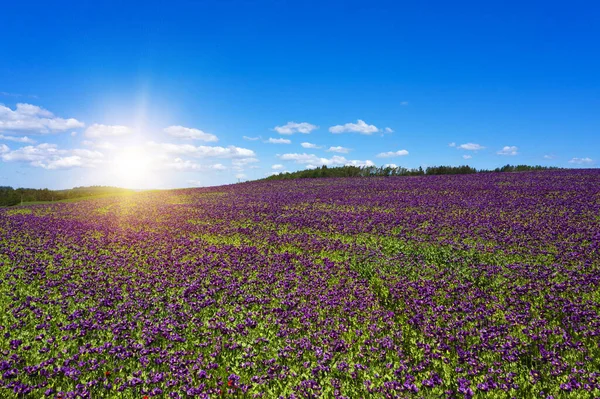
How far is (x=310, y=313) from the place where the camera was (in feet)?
21.4

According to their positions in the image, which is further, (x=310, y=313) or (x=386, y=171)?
(x=386, y=171)

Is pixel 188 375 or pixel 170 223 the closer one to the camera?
pixel 188 375

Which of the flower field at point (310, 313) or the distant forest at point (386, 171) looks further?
the distant forest at point (386, 171)

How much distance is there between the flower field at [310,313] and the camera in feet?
15.4

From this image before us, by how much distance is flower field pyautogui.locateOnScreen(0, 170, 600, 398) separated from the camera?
470 cm

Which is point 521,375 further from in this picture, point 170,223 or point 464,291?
point 170,223

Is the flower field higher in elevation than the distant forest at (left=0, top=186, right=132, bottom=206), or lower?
lower

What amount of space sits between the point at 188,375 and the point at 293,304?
2.62m

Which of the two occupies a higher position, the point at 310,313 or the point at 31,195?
the point at 31,195

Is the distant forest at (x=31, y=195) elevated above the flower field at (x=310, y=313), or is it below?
above

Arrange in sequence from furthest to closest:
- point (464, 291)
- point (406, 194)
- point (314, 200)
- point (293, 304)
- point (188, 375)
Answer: point (406, 194) < point (314, 200) < point (464, 291) < point (293, 304) < point (188, 375)

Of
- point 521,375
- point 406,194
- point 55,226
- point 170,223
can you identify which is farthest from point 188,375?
point 406,194

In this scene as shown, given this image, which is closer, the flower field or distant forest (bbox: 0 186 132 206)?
the flower field

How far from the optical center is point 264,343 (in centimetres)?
579
